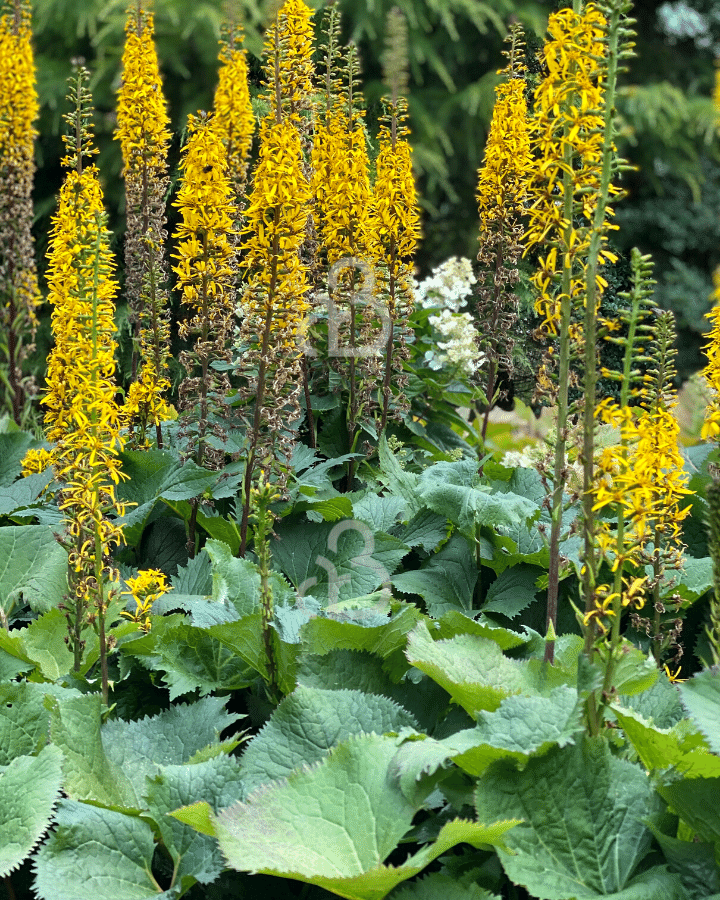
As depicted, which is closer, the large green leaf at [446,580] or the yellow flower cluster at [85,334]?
the yellow flower cluster at [85,334]

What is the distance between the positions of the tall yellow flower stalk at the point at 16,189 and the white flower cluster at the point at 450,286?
71.9 inches

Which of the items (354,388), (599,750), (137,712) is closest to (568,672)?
(599,750)

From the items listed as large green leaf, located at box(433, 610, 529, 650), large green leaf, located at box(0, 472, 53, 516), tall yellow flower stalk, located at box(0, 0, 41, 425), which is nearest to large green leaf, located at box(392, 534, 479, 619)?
large green leaf, located at box(433, 610, 529, 650)

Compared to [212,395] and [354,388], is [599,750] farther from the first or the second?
[354,388]

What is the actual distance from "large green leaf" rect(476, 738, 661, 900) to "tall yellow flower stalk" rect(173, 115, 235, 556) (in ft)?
5.16

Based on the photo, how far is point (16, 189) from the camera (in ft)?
14.8

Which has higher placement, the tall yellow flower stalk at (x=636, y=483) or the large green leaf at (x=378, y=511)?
the tall yellow flower stalk at (x=636, y=483)

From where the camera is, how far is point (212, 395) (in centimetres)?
306

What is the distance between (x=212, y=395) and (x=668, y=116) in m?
8.63

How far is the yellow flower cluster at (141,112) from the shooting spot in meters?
3.51

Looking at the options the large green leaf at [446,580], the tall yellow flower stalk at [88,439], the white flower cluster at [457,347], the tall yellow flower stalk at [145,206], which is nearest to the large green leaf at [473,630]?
the large green leaf at [446,580]

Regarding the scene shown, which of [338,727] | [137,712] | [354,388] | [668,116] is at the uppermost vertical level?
[668,116]

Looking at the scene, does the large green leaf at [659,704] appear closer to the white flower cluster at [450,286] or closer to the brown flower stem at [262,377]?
the brown flower stem at [262,377]

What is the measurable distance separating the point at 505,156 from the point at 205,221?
121cm
